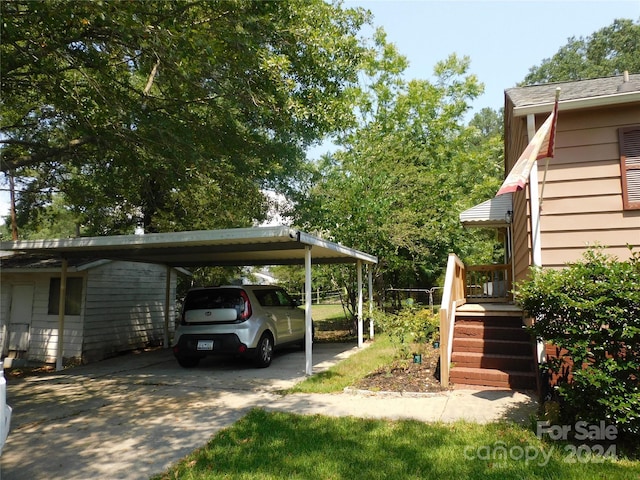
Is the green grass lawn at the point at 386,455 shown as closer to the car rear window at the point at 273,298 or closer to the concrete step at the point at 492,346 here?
the concrete step at the point at 492,346

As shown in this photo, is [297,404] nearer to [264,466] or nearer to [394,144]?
[264,466]

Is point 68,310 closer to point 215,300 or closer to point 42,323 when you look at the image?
point 42,323

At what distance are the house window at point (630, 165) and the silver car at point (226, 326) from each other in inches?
246

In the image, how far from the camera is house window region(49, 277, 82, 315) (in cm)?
1043

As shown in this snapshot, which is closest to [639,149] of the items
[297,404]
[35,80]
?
[297,404]

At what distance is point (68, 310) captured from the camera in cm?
1046

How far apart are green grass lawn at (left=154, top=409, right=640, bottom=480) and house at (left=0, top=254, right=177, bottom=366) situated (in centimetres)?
759

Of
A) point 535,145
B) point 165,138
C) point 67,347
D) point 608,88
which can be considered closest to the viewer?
point 535,145

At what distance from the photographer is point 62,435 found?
4.57m

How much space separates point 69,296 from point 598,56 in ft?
141

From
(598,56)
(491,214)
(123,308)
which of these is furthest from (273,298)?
(598,56)

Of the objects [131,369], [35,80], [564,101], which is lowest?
[131,369]

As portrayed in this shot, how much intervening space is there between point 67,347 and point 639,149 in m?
12.3

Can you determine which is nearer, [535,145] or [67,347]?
[535,145]
